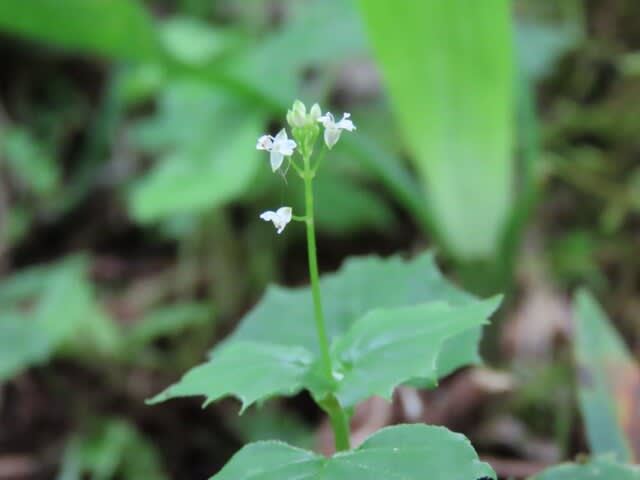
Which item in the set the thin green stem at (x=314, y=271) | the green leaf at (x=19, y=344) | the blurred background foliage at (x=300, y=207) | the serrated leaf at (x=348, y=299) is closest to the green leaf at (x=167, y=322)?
the blurred background foliage at (x=300, y=207)

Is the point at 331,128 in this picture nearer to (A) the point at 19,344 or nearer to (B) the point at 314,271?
(B) the point at 314,271

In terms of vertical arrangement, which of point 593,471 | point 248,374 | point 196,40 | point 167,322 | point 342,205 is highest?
point 196,40

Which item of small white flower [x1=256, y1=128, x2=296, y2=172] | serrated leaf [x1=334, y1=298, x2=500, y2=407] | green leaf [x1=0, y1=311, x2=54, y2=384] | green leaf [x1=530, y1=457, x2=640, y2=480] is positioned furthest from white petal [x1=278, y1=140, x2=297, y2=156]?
green leaf [x1=0, y1=311, x2=54, y2=384]

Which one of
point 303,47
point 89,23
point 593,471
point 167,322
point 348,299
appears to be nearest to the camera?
point 593,471

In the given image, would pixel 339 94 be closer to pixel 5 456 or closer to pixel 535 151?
pixel 535 151

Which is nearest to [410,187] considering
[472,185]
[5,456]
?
[472,185]

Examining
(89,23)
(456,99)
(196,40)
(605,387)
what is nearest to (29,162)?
(196,40)

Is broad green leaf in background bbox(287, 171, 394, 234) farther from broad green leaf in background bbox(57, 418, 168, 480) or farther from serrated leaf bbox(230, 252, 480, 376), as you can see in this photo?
serrated leaf bbox(230, 252, 480, 376)
